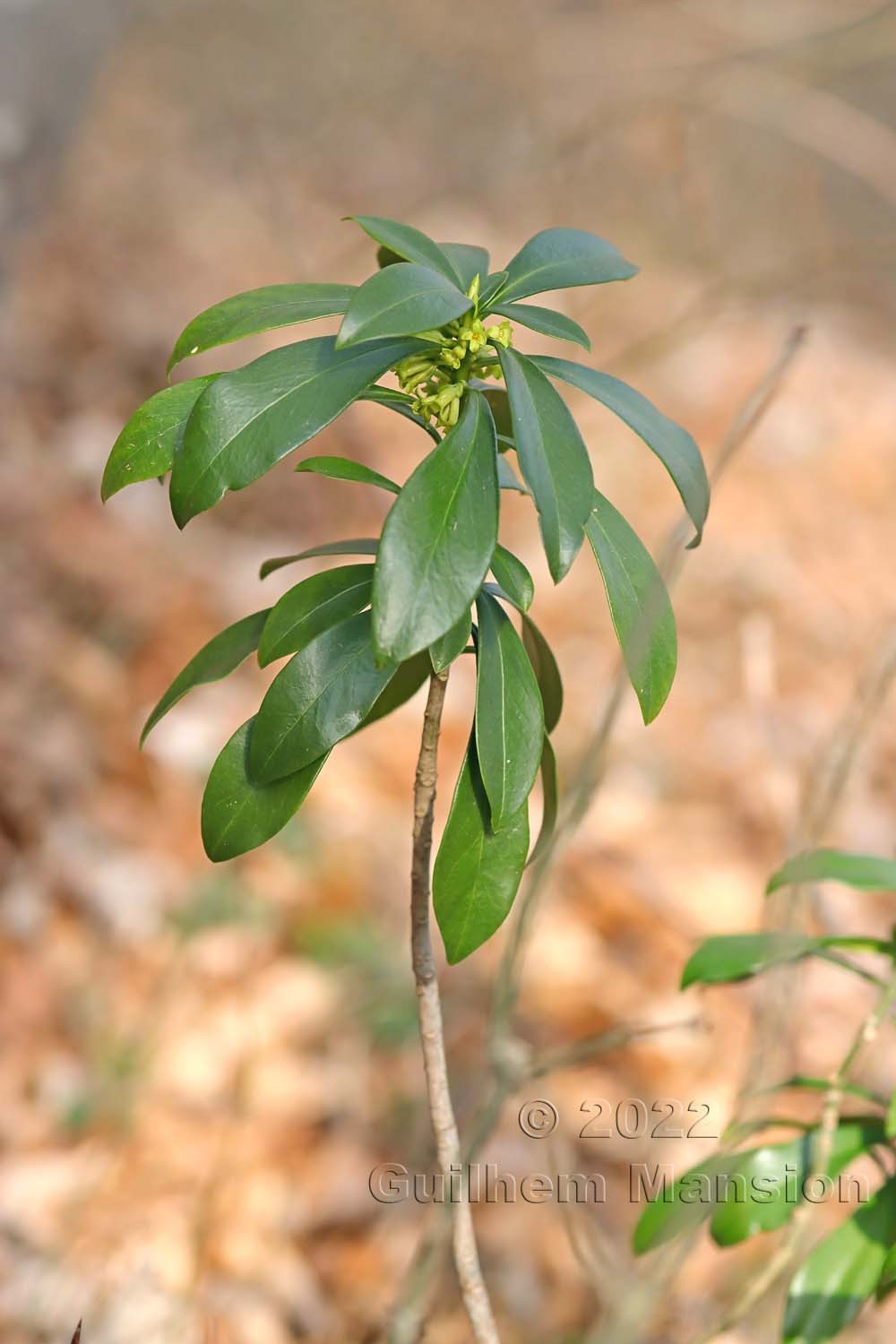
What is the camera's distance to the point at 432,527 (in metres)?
0.46

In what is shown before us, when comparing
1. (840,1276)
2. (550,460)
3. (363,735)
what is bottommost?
(840,1276)

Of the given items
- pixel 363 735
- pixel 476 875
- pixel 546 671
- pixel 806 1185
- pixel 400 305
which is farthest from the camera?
pixel 363 735

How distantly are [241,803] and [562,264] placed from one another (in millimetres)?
308

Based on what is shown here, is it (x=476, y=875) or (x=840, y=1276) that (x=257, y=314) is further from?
(x=840, y=1276)

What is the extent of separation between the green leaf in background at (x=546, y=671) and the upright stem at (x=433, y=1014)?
10 centimetres

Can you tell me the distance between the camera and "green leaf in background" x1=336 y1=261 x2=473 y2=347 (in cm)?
43

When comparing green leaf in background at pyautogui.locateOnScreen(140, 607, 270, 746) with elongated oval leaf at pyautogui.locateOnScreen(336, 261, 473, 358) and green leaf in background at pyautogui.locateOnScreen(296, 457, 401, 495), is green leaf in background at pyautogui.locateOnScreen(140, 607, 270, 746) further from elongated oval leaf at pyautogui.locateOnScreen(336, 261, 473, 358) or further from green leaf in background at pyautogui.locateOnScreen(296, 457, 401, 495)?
elongated oval leaf at pyautogui.locateOnScreen(336, 261, 473, 358)

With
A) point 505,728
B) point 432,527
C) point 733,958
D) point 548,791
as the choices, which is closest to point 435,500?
point 432,527

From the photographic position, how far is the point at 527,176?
342 cm

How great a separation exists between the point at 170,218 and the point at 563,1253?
2881mm

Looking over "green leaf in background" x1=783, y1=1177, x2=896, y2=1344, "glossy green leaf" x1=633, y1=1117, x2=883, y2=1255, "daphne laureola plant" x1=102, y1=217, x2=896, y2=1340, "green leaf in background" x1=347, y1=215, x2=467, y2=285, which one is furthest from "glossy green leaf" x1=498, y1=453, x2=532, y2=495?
"green leaf in background" x1=783, y1=1177, x2=896, y2=1344

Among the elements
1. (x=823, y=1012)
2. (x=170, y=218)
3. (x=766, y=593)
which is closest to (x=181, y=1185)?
(x=823, y=1012)

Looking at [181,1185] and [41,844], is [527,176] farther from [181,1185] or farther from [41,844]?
[181,1185]

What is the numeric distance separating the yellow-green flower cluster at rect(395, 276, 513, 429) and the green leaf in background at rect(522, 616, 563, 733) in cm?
15
